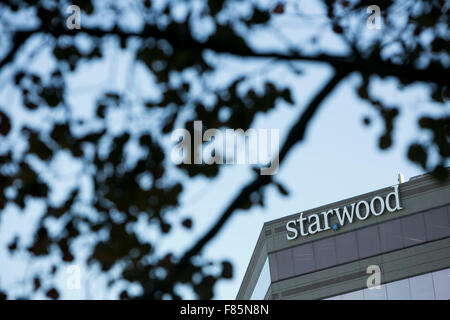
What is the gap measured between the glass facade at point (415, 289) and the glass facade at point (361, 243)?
210 cm

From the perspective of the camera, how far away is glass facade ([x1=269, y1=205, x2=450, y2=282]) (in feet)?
156

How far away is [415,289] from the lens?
4653 centimetres

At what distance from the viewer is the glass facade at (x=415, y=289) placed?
45469 mm

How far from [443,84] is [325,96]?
92 centimetres

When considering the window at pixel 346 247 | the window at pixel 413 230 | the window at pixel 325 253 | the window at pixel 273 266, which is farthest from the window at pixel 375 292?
the window at pixel 273 266

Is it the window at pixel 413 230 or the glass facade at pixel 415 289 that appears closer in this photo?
the glass facade at pixel 415 289

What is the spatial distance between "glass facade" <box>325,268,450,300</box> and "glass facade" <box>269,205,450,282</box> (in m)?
2.10

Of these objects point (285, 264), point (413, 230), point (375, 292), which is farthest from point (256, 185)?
point (285, 264)

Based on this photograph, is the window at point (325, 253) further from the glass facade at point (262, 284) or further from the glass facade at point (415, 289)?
the glass facade at point (262, 284)
